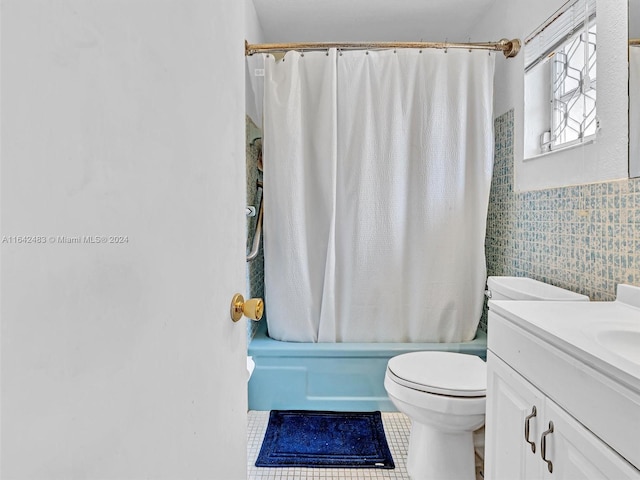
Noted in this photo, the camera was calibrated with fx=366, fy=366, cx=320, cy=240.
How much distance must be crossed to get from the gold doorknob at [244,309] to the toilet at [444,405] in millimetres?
894

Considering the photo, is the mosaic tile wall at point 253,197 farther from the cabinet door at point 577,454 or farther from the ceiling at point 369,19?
the cabinet door at point 577,454

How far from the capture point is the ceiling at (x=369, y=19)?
82.7 inches

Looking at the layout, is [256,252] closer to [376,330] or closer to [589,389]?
[376,330]

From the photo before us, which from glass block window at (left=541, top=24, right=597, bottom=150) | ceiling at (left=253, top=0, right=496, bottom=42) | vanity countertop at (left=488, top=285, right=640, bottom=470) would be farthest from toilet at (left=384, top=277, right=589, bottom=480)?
ceiling at (left=253, top=0, right=496, bottom=42)

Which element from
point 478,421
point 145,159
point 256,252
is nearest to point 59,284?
point 145,159

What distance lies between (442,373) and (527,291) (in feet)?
1.53

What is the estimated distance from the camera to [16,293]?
26cm

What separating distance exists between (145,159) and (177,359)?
9.8 inches

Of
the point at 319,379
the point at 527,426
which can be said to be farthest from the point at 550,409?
the point at 319,379

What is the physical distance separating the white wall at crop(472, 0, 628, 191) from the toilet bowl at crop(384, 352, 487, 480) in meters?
0.87

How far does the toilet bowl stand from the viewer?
1.28m

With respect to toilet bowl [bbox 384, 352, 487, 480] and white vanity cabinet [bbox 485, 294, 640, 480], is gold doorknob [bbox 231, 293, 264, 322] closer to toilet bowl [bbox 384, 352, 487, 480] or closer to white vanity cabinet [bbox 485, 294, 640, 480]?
white vanity cabinet [bbox 485, 294, 640, 480]

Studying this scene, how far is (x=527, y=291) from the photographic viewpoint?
144 cm

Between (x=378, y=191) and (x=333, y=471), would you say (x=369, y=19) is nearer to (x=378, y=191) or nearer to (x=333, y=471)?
(x=378, y=191)
